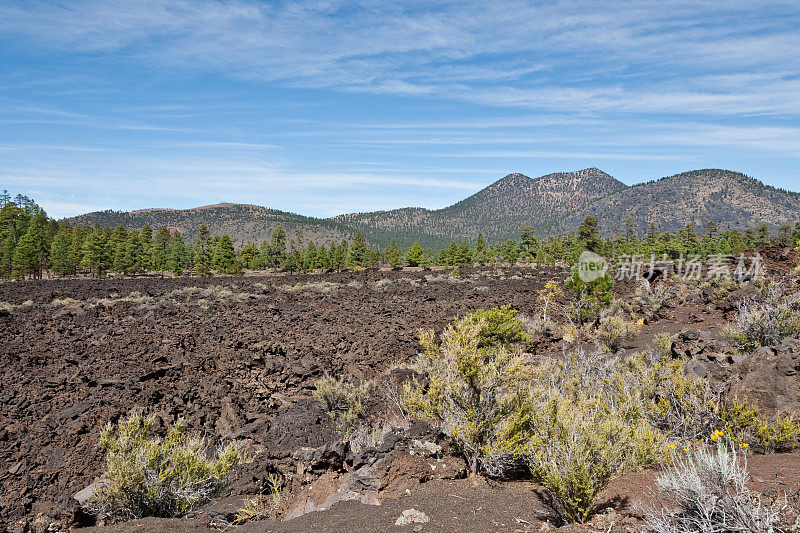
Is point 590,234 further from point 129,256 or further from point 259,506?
point 259,506

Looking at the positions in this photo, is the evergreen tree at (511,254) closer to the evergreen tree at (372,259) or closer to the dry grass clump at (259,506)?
the evergreen tree at (372,259)

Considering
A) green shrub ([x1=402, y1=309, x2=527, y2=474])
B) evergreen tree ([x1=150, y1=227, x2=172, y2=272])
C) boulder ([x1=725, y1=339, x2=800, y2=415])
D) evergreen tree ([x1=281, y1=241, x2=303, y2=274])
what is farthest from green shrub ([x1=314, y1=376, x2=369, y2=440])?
evergreen tree ([x1=150, y1=227, x2=172, y2=272])

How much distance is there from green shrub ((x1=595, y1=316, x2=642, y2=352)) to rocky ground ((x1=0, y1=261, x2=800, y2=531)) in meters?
0.54

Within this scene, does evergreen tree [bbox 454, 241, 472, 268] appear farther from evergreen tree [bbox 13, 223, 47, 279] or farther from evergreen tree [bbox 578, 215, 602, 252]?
evergreen tree [bbox 13, 223, 47, 279]

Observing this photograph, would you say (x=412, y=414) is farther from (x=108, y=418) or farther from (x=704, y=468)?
(x=108, y=418)

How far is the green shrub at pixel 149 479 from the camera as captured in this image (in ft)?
18.0

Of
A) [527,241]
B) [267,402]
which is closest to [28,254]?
[267,402]

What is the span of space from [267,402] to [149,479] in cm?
500

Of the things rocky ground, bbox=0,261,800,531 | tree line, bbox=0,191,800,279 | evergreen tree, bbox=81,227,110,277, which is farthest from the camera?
evergreen tree, bbox=81,227,110,277

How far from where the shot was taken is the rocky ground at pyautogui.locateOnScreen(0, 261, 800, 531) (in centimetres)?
519

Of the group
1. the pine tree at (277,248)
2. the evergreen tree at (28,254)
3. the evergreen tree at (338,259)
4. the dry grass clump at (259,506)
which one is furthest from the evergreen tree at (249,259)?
the dry grass clump at (259,506)

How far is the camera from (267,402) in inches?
420

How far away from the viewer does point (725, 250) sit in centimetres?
5409

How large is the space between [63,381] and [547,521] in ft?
35.3
